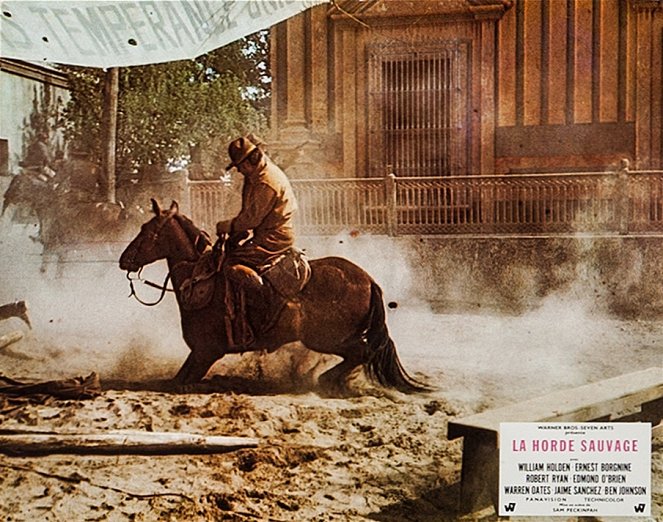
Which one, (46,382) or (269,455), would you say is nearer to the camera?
(269,455)

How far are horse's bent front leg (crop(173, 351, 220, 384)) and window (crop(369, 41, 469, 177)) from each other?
4.54 ft

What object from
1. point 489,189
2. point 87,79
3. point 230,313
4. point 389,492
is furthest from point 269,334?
point 87,79

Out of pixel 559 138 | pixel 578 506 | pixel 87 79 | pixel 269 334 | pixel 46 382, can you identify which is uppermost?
pixel 87 79

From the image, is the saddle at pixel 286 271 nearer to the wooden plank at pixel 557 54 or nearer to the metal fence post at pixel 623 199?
the wooden plank at pixel 557 54

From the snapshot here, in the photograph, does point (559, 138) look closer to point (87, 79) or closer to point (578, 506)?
point (578, 506)

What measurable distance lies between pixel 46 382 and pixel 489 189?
2461 mm

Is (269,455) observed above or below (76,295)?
below

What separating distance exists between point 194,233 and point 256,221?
34cm

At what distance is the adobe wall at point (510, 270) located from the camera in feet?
12.6

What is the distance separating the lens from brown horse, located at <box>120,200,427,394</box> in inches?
153

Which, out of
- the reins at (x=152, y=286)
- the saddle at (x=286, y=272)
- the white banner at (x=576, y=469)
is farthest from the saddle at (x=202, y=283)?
the white banner at (x=576, y=469)

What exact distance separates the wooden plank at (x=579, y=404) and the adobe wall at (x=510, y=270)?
33cm

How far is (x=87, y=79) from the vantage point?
4.01m

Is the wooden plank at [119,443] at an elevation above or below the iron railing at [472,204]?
below
